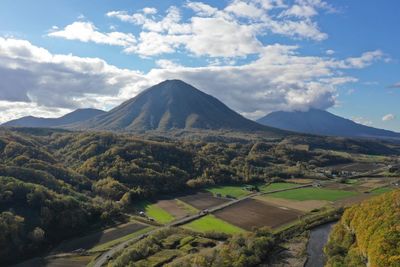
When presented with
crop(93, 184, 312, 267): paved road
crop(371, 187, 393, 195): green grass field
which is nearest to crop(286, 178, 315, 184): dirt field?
crop(93, 184, 312, 267): paved road

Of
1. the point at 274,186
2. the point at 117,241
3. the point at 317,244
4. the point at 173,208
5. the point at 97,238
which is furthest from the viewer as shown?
the point at 274,186

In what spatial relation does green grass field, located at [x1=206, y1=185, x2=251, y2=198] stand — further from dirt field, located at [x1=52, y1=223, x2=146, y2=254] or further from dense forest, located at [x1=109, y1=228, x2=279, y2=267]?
dense forest, located at [x1=109, y1=228, x2=279, y2=267]

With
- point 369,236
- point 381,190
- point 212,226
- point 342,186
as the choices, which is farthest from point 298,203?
point 369,236

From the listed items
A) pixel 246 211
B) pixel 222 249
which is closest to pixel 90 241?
pixel 222 249

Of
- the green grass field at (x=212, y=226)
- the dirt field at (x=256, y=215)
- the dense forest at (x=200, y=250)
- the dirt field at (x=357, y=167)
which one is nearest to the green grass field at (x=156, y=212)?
the green grass field at (x=212, y=226)

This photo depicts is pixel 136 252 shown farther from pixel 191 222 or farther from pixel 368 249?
pixel 368 249

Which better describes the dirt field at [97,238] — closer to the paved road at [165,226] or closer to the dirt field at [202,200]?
the paved road at [165,226]

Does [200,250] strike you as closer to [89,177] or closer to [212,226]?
[212,226]
